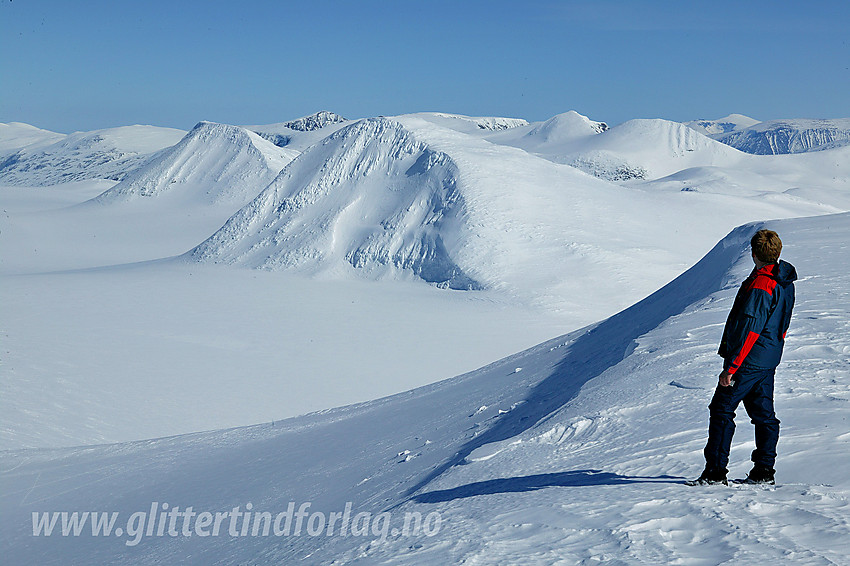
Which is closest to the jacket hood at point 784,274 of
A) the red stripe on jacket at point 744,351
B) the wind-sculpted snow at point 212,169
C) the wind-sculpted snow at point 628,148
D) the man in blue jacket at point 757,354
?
the man in blue jacket at point 757,354

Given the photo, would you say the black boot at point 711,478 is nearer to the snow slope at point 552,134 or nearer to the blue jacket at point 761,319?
the blue jacket at point 761,319

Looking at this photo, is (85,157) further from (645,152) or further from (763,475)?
(763,475)

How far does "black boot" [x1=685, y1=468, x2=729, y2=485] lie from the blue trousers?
0.08ft

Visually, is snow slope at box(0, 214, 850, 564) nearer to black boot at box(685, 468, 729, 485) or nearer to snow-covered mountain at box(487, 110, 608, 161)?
black boot at box(685, 468, 729, 485)

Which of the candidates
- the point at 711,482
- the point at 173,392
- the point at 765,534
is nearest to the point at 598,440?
the point at 711,482

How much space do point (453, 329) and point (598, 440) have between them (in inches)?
642

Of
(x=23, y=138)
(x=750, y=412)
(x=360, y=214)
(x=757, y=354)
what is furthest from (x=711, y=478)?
(x=23, y=138)

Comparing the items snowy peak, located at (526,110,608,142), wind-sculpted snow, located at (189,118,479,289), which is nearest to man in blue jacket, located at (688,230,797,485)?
wind-sculpted snow, located at (189,118,479,289)

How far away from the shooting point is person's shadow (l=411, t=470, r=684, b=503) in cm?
464

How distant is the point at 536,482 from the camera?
Answer: 5012mm

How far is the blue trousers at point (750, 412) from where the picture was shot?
4113 millimetres

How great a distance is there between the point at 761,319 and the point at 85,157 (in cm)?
14138

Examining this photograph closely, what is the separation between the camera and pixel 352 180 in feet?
111

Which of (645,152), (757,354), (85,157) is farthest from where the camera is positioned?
(85,157)
